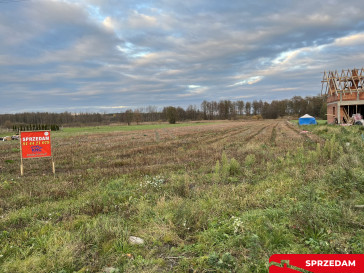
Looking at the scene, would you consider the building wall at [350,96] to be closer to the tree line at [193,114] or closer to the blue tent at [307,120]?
the blue tent at [307,120]

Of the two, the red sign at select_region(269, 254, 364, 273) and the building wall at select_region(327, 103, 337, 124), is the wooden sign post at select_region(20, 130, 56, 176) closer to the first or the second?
the red sign at select_region(269, 254, 364, 273)

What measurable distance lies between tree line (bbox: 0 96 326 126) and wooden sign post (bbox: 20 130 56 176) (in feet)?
291

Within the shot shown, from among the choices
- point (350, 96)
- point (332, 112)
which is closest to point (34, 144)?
point (350, 96)

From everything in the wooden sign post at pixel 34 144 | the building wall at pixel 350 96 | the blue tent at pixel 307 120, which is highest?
the building wall at pixel 350 96

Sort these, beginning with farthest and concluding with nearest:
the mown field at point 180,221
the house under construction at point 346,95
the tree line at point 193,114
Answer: the tree line at point 193,114
the house under construction at point 346,95
the mown field at point 180,221

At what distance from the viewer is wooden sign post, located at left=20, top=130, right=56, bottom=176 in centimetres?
992

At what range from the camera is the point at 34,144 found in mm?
10203

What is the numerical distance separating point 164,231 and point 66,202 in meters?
3.39

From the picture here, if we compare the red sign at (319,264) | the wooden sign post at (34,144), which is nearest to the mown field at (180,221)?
the red sign at (319,264)

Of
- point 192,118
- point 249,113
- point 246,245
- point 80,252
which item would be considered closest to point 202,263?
point 246,245

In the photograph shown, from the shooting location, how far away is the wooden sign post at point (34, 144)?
9.92 metres

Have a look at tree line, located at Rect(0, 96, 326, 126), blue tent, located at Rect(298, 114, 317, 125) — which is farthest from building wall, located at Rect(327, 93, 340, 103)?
tree line, located at Rect(0, 96, 326, 126)

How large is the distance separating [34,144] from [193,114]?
128196 millimetres

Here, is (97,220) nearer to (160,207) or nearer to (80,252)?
(80,252)
